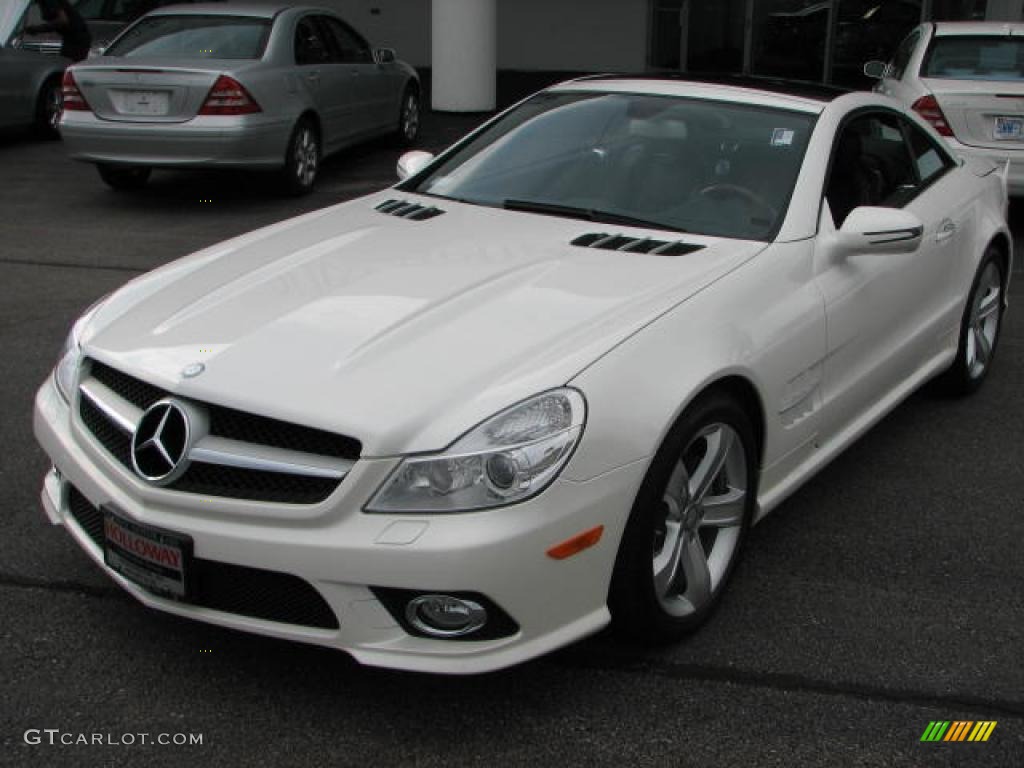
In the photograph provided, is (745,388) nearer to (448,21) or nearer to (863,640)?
(863,640)

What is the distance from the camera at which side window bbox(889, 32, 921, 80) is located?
9.46m

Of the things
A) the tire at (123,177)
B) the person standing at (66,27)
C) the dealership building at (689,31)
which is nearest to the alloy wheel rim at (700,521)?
the tire at (123,177)

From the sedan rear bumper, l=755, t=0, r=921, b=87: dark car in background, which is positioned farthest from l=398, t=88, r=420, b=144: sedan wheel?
l=755, t=0, r=921, b=87: dark car in background

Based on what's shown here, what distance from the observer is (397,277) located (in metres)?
3.64

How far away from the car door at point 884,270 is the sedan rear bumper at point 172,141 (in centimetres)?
572

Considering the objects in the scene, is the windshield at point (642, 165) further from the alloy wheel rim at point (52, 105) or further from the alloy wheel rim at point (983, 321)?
the alloy wheel rim at point (52, 105)

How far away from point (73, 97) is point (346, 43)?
9.10ft

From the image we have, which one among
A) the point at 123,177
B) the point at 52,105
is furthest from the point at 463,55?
the point at 123,177

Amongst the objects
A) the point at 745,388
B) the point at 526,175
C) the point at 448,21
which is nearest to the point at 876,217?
the point at 745,388

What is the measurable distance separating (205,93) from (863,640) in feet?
24.0

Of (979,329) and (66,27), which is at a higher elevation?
(66,27)

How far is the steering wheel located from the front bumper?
4.79ft

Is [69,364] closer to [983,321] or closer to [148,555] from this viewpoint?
[148,555]

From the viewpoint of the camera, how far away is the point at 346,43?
11359mm
